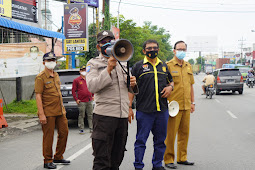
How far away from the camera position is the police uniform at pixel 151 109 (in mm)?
4961

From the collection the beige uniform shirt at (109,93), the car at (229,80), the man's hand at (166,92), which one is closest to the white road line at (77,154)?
the man's hand at (166,92)

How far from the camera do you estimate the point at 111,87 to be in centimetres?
374

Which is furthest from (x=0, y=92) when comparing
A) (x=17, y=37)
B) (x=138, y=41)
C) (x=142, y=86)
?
(x=138, y=41)

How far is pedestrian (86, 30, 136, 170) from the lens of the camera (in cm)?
362

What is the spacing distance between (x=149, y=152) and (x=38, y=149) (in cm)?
244

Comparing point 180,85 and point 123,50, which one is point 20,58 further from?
point 123,50

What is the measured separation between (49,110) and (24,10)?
12.1 meters

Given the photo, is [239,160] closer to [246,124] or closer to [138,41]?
[246,124]


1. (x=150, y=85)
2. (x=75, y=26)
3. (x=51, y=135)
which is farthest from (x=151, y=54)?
(x=75, y=26)

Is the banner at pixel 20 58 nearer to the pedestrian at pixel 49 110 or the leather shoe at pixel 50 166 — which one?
the pedestrian at pixel 49 110

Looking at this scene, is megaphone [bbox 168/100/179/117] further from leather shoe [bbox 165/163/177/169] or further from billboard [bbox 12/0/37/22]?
billboard [bbox 12/0/37/22]

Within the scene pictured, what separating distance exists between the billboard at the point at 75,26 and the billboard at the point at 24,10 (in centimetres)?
420

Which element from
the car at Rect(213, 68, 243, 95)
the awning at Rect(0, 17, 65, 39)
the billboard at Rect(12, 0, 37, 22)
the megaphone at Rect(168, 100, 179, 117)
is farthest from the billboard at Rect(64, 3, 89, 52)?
the megaphone at Rect(168, 100, 179, 117)

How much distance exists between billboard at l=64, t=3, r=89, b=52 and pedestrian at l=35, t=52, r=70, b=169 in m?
15.7
